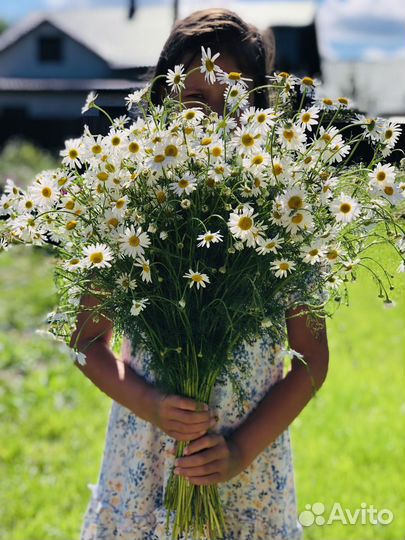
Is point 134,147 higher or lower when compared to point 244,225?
higher

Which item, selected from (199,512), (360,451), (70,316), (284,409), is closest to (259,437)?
(284,409)

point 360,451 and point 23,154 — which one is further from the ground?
point 23,154

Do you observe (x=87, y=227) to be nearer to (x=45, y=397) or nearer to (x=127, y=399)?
(x=127, y=399)

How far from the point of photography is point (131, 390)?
1.77 meters

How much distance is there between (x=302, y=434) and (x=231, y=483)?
2299mm

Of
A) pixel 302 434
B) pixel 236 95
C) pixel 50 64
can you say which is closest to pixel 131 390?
pixel 236 95

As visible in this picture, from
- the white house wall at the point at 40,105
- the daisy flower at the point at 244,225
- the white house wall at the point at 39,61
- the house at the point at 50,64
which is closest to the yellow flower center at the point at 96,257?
the daisy flower at the point at 244,225

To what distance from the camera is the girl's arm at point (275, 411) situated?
1621 mm

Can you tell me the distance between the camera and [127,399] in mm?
1772

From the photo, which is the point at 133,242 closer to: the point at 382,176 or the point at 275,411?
the point at 382,176

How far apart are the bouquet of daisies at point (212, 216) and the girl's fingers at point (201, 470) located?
0.19 meters

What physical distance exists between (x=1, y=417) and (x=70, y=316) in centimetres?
311

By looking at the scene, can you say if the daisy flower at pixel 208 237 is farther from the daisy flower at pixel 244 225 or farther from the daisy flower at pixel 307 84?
the daisy flower at pixel 307 84

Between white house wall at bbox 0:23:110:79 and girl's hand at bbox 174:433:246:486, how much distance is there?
23370mm
